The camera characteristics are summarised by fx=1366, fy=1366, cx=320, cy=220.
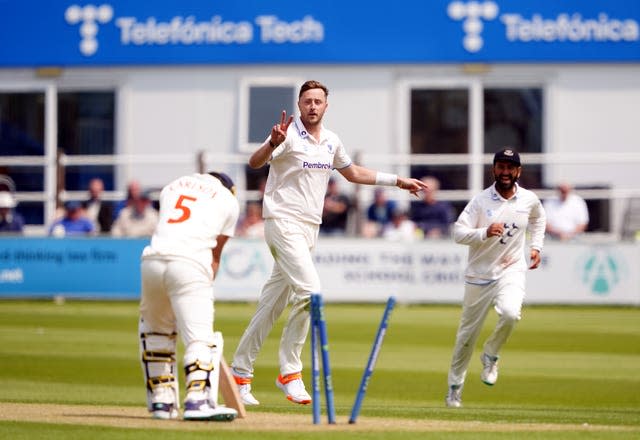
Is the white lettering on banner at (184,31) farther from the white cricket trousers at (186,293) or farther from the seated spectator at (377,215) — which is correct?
the white cricket trousers at (186,293)

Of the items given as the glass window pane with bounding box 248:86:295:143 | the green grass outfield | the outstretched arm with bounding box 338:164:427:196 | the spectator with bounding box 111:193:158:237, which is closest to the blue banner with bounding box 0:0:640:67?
the glass window pane with bounding box 248:86:295:143

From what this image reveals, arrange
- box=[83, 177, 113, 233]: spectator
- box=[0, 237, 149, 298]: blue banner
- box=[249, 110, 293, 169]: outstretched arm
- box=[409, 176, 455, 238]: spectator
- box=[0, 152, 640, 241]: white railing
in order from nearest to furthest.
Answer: box=[249, 110, 293, 169]: outstretched arm
box=[0, 237, 149, 298]: blue banner
box=[409, 176, 455, 238]: spectator
box=[0, 152, 640, 241]: white railing
box=[83, 177, 113, 233]: spectator

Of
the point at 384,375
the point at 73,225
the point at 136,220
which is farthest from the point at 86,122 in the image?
the point at 384,375

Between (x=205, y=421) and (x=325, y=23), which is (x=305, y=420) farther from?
(x=325, y=23)

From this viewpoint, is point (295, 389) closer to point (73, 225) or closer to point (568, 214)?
point (568, 214)

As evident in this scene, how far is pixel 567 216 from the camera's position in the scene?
23062 millimetres

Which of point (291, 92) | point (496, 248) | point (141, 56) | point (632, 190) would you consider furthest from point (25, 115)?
point (496, 248)

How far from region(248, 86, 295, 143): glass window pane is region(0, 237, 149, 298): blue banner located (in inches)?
190

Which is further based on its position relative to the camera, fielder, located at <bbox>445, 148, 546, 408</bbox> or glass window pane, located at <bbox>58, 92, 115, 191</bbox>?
glass window pane, located at <bbox>58, 92, 115, 191</bbox>

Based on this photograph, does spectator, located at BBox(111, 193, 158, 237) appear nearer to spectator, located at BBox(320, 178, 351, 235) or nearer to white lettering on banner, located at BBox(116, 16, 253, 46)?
spectator, located at BBox(320, 178, 351, 235)

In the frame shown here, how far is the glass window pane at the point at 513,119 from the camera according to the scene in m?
Result: 26.4

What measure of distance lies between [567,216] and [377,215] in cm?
A: 326

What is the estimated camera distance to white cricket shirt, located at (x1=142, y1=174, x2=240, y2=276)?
28.8 ft

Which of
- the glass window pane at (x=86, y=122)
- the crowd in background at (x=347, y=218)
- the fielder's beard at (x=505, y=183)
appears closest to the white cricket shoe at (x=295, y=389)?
the fielder's beard at (x=505, y=183)
